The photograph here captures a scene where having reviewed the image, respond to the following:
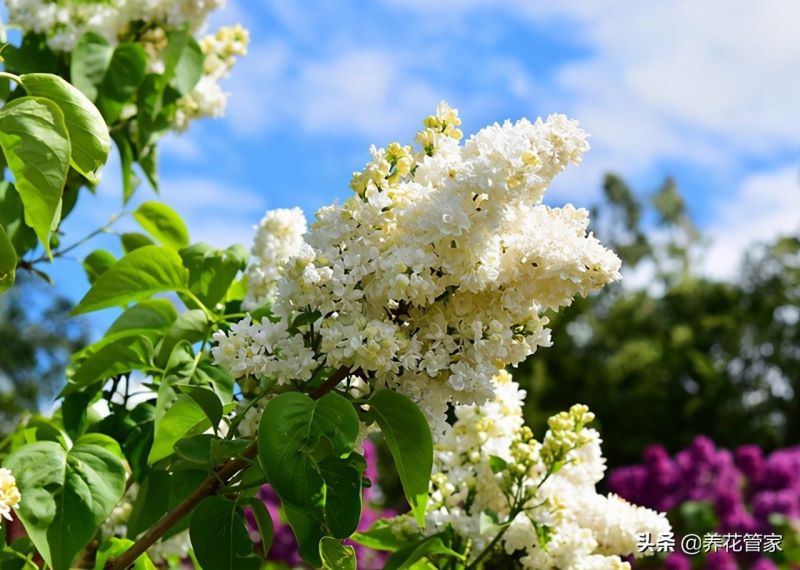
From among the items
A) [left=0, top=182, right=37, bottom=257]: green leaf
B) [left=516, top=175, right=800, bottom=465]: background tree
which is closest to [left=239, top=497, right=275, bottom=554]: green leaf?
[left=0, top=182, right=37, bottom=257]: green leaf

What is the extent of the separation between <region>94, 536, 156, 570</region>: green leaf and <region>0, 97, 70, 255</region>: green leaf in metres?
0.40

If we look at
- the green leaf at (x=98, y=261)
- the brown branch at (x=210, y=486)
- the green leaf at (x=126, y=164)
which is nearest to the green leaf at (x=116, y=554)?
the brown branch at (x=210, y=486)

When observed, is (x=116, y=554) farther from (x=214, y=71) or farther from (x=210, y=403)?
(x=214, y=71)

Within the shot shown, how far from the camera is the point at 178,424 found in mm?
975

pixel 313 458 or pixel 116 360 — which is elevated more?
pixel 116 360

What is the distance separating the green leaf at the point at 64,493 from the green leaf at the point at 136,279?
0.78ft

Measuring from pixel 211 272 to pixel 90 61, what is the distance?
20.2 inches

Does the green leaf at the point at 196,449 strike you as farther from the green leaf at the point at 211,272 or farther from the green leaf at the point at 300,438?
the green leaf at the point at 211,272

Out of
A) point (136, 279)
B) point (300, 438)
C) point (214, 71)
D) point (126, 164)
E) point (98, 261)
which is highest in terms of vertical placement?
point (214, 71)

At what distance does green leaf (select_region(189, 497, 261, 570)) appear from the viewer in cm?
91

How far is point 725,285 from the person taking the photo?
69.4ft

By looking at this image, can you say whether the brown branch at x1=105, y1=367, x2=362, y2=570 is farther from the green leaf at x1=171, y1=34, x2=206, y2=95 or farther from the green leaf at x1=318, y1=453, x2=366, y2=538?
the green leaf at x1=171, y1=34, x2=206, y2=95

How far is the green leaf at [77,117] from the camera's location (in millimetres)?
890

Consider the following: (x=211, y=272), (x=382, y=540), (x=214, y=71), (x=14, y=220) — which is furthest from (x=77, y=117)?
(x=214, y=71)
